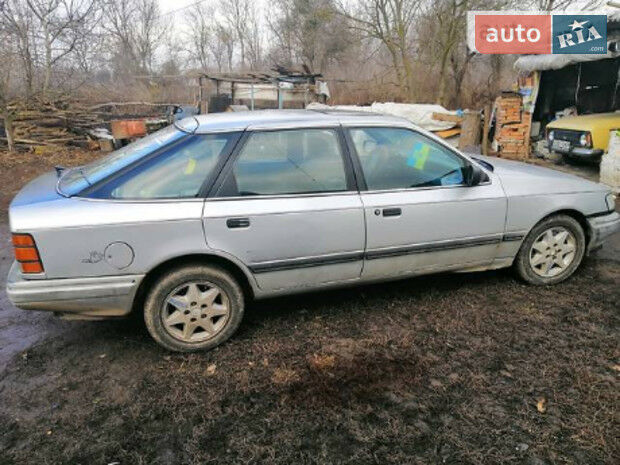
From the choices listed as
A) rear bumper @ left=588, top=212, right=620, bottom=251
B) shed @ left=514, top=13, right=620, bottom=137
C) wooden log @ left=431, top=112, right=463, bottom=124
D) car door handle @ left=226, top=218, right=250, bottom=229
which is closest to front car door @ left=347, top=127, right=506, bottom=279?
car door handle @ left=226, top=218, right=250, bottom=229

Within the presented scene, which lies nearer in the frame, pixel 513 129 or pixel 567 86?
pixel 513 129

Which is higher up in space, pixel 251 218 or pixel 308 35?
pixel 308 35

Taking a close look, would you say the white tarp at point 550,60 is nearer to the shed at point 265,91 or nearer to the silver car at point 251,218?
the shed at point 265,91

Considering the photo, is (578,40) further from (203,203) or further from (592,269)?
(203,203)

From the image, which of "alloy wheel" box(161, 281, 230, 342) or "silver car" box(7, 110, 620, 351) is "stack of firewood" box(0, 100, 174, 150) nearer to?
"silver car" box(7, 110, 620, 351)

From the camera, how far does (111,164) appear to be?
10.3 ft

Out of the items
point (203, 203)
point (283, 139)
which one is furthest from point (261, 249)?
point (283, 139)

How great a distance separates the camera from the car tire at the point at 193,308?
2.93 meters

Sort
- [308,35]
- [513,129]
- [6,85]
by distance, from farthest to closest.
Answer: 1. [308,35]
2. [6,85]
3. [513,129]

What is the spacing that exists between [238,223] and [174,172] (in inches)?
21.9

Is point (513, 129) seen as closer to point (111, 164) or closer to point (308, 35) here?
point (111, 164)

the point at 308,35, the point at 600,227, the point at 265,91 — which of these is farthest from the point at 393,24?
the point at 600,227

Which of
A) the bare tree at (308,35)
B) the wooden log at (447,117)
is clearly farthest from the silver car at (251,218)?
the bare tree at (308,35)

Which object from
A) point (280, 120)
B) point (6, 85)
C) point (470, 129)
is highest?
point (6, 85)
